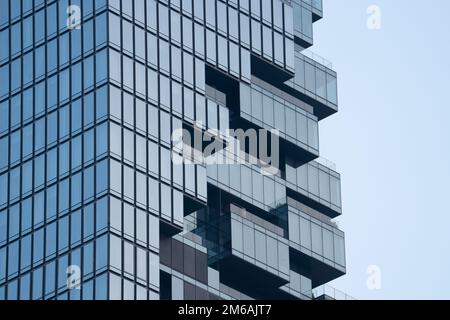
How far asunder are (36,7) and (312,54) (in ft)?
85.7

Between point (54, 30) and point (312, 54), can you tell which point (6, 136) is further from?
point (312, 54)

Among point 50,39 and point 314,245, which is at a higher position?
point 50,39

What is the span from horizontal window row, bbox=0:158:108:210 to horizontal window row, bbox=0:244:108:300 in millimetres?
3954

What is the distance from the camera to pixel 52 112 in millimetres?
101938

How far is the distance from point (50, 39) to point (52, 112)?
6454 mm

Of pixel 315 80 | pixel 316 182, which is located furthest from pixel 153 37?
pixel 315 80

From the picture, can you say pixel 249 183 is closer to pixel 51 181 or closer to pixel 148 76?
pixel 148 76

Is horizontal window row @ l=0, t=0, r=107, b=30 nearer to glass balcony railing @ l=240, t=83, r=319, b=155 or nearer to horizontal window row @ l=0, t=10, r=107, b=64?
horizontal window row @ l=0, t=10, r=107, b=64

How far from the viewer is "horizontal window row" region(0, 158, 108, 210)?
95438 mm

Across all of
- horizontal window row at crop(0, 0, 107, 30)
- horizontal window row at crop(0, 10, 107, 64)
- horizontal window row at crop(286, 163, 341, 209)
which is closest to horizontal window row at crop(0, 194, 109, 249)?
horizontal window row at crop(0, 10, 107, 64)

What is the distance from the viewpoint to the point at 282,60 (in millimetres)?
114500

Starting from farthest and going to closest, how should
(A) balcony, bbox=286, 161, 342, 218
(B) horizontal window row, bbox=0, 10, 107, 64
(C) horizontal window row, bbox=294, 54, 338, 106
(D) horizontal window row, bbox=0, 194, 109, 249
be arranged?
(C) horizontal window row, bbox=294, 54, 338, 106 < (A) balcony, bbox=286, 161, 342, 218 < (B) horizontal window row, bbox=0, 10, 107, 64 < (D) horizontal window row, bbox=0, 194, 109, 249

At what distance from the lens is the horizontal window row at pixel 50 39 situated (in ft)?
334
